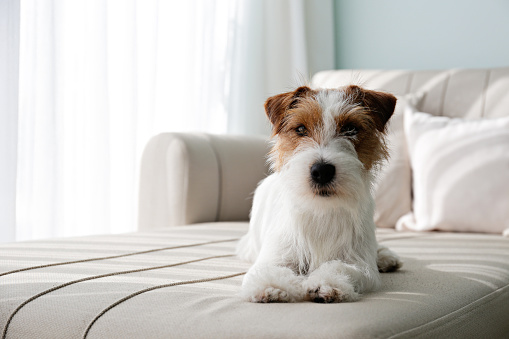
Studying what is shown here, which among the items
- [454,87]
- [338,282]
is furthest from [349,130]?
[454,87]

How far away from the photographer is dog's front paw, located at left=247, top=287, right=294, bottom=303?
128 centimetres

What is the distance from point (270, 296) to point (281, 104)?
21.9 inches

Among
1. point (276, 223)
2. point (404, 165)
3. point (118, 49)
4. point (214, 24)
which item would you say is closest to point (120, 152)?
point (118, 49)

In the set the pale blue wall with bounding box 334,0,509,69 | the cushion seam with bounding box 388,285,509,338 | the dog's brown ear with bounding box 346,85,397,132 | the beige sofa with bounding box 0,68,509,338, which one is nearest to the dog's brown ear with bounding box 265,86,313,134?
the dog's brown ear with bounding box 346,85,397,132

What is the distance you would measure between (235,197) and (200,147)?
0.32 metres

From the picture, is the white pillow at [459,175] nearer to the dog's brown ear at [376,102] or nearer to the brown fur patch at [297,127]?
the dog's brown ear at [376,102]

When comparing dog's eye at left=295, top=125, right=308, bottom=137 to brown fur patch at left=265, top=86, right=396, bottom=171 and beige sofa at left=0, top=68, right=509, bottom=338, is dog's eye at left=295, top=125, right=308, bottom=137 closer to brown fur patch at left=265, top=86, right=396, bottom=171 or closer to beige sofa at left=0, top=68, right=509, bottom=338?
brown fur patch at left=265, top=86, right=396, bottom=171

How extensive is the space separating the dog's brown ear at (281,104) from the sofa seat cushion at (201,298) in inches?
16.8

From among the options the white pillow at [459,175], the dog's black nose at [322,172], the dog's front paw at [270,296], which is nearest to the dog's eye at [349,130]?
the dog's black nose at [322,172]

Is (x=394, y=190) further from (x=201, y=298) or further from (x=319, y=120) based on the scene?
(x=201, y=298)

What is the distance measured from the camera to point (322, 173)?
1.44 metres

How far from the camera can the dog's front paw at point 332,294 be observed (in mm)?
1281

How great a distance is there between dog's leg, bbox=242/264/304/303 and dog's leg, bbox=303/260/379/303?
0.09 ft

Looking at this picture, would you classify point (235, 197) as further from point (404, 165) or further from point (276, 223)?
point (276, 223)
